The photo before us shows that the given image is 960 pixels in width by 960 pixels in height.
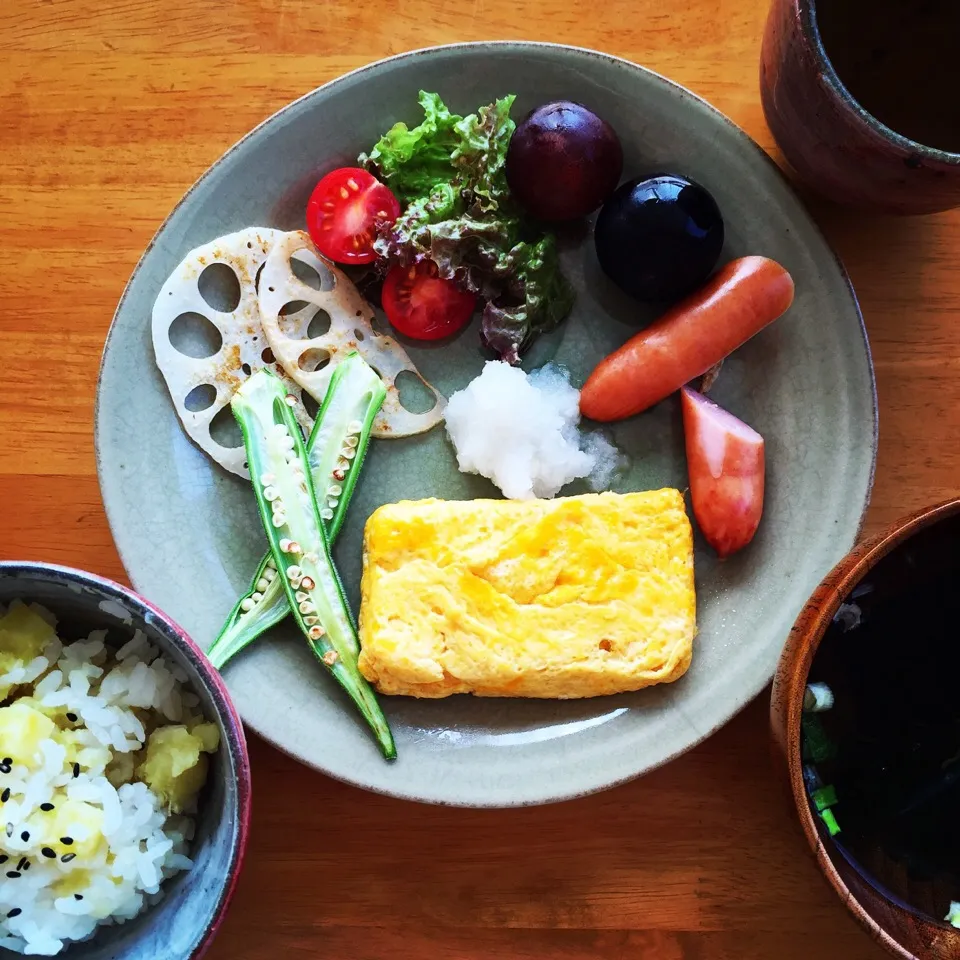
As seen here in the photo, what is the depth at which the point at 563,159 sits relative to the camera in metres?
1.87

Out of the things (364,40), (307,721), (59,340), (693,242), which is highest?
(364,40)

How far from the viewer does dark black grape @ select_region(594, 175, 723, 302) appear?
1870mm

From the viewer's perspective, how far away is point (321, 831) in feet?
6.70

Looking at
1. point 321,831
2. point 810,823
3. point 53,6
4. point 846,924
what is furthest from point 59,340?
point 846,924

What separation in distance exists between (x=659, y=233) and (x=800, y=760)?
3.44 feet

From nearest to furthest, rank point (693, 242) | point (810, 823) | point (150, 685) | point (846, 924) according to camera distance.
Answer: point (810, 823)
point (150, 685)
point (693, 242)
point (846, 924)

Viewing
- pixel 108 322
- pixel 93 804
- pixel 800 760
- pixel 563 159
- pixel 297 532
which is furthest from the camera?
pixel 108 322

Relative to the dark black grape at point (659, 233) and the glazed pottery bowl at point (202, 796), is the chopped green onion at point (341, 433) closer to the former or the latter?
the glazed pottery bowl at point (202, 796)

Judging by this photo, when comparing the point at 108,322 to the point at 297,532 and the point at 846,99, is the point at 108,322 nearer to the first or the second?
the point at 297,532

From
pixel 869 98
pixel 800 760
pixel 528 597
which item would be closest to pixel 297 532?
pixel 528 597

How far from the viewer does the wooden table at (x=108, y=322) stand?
6.66 feet

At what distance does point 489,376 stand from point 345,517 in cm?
45

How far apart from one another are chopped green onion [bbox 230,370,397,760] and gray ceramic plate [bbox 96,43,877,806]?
0.07m

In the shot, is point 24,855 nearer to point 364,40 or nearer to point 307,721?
point 307,721
